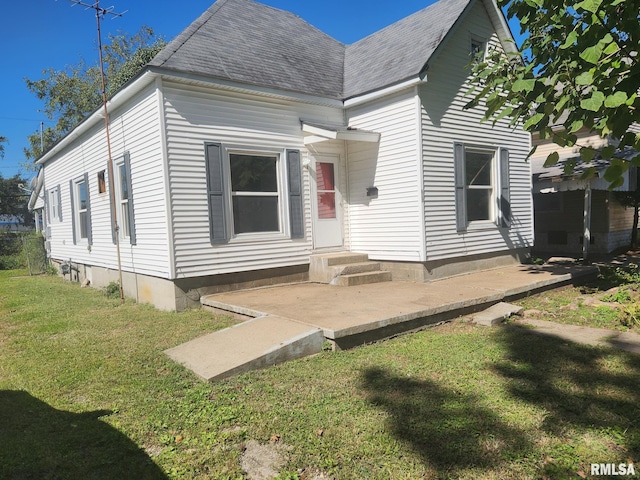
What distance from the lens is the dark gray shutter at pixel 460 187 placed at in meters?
8.59

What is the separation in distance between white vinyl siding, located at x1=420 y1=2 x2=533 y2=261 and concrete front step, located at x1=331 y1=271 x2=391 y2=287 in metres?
0.98

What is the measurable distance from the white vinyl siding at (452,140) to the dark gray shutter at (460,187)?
0.29 feet

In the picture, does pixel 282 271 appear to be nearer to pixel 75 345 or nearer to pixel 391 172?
pixel 391 172

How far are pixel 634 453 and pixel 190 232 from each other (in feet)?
20.7

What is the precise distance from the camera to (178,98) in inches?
279

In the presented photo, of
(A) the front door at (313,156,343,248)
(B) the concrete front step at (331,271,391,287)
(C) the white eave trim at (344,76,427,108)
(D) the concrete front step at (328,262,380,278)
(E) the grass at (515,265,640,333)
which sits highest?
(C) the white eave trim at (344,76,427,108)

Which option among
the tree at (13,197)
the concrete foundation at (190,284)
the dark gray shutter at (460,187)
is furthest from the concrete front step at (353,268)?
Answer: the tree at (13,197)

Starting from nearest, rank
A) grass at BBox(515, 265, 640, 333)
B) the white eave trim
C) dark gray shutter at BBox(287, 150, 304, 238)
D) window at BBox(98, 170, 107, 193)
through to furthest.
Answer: grass at BBox(515, 265, 640, 333), the white eave trim, dark gray shutter at BBox(287, 150, 304, 238), window at BBox(98, 170, 107, 193)

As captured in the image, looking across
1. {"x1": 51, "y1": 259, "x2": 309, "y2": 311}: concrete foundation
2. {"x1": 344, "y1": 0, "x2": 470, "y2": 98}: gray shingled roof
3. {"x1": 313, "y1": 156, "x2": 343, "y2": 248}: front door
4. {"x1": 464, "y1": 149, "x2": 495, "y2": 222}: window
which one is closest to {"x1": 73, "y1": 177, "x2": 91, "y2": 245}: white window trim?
{"x1": 51, "y1": 259, "x2": 309, "y2": 311}: concrete foundation

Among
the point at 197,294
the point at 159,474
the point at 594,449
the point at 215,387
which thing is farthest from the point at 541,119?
the point at 197,294

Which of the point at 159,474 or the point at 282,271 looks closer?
the point at 159,474

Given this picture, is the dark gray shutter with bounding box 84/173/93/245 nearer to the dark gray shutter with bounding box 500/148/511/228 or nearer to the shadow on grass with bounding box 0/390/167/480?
the shadow on grass with bounding box 0/390/167/480

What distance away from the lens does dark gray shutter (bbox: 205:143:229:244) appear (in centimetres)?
732

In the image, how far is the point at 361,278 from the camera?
26.6 ft
